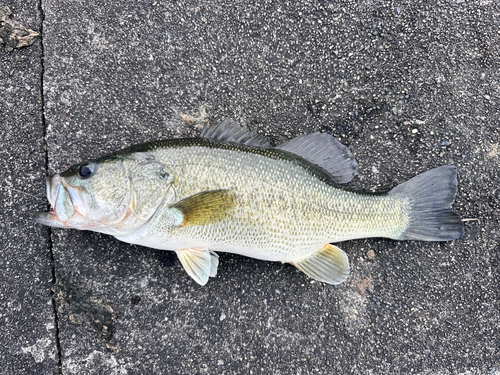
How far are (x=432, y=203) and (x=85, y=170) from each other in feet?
7.28

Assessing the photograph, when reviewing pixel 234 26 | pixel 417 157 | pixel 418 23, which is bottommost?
pixel 417 157

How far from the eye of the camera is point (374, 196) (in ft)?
7.32

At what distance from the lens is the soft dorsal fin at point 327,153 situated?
225 cm

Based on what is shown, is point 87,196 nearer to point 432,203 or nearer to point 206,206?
point 206,206

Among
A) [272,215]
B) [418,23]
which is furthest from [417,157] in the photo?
[272,215]

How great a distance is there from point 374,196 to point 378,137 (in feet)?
1.74

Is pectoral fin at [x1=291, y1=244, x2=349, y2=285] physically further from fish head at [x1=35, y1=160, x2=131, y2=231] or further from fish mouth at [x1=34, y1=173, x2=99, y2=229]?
fish mouth at [x1=34, y1=173, x2=99, y2=229]

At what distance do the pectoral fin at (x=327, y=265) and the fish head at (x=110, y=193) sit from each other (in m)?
0.99

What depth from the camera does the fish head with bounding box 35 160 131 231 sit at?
1.95 metres

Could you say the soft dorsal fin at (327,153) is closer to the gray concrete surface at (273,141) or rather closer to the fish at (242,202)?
the fish at (242,202)

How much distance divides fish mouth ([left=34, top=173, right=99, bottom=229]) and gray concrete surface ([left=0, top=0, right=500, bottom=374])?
1.44 ft

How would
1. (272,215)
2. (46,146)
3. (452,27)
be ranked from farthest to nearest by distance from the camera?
(452,27) → (46,146) → (272,215)

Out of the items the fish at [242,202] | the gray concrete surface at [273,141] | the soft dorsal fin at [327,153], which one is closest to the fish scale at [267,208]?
the fish at [242,202]

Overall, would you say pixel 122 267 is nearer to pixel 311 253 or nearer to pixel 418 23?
pixel 311 253
